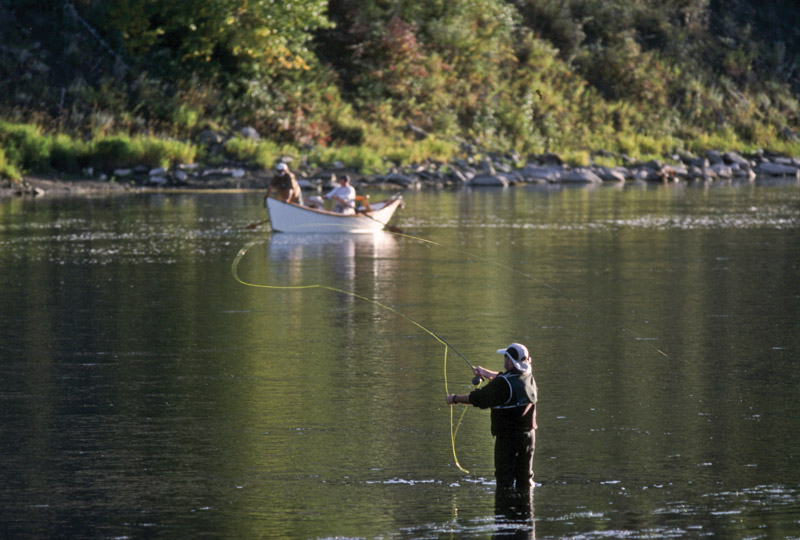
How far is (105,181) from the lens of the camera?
4512 centimetres

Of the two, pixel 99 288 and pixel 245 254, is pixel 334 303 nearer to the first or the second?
pixel 99 288

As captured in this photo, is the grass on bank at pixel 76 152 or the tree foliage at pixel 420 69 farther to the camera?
the tree foliage at pixel 420 69

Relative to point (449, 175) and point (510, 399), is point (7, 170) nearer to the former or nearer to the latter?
point (449, 175)

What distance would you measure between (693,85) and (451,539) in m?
66.1

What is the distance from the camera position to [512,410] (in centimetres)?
934

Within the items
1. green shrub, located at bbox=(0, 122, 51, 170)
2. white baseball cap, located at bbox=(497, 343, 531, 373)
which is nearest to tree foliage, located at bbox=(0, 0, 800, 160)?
green shrub, located at bbox=(0, 122, 51, 170)

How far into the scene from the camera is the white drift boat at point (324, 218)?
29.7 meters

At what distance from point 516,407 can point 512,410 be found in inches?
1.6

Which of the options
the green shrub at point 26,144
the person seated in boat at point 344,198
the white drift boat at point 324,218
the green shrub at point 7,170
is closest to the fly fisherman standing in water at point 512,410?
the white drift boat at point 324,218

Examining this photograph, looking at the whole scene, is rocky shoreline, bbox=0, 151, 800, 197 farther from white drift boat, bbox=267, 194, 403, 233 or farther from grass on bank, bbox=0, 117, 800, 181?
white drift boat, bbox=267, 194, 403, 233

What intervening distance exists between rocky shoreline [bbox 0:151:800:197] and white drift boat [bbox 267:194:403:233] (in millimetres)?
14260

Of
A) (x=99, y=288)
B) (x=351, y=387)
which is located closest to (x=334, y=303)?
(x=99, y=288)

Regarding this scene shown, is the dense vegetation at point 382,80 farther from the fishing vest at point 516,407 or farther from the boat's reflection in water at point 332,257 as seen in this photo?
the fishing vest at point 516,407

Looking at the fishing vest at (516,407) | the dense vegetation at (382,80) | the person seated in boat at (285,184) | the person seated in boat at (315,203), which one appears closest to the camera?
the fishing vest at (516,407)
